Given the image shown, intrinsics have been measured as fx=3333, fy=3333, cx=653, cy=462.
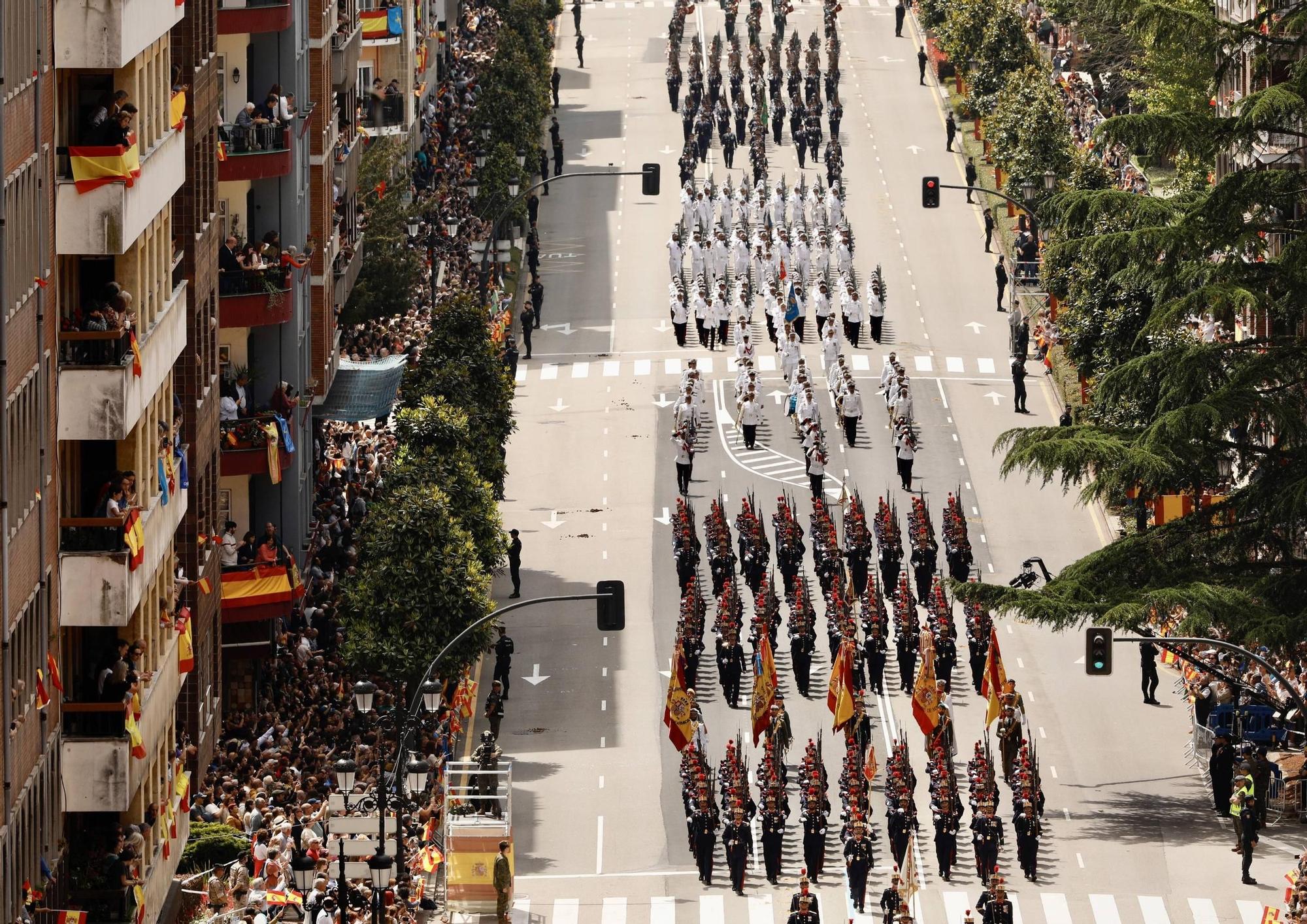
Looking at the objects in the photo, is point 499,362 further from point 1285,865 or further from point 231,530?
point 1285,865

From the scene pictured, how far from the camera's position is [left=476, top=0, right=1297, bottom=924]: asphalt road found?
56.0 m

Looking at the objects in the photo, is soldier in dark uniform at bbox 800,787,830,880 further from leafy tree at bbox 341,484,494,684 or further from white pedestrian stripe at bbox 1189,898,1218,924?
leafy tree at bbox 341,484,494,684

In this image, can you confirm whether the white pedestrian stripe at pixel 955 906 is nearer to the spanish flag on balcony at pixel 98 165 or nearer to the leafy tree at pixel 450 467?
the leafy tree at pixel 450 467

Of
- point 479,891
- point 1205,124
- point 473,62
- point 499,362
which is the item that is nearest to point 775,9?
point 473,62

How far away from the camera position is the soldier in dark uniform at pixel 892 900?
167ft

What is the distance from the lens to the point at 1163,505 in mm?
73125

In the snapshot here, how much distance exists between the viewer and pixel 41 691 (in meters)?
42.7

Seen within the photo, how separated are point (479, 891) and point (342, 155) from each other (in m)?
25.6

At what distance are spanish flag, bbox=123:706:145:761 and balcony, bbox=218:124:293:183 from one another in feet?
60.4

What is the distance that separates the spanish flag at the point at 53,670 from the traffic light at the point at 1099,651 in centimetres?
1662

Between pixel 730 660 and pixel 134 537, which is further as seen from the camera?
pixel 730 660

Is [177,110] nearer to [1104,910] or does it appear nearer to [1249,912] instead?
[1104,910]

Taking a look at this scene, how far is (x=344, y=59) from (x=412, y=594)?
1983 centimetres

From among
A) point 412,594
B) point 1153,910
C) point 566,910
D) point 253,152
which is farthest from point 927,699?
point 253,152
